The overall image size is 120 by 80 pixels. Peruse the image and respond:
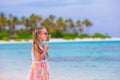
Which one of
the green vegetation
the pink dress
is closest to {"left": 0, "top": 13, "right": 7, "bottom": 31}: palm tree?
the green vegetation

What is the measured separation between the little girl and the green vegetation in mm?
12850

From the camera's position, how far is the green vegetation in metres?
16.7

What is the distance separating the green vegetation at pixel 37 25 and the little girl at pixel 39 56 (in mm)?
12850

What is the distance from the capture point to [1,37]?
1683 cm

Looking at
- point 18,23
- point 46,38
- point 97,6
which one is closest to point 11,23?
point 18,23

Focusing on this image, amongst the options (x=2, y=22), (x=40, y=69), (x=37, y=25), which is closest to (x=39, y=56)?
(x=40, y=69)

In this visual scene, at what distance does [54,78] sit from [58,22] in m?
13.5

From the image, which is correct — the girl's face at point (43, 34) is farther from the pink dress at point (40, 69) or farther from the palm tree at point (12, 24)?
the palm tree at point (12, 24)

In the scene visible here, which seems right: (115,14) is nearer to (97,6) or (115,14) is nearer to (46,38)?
(97,6)

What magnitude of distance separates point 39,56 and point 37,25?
42.8ft

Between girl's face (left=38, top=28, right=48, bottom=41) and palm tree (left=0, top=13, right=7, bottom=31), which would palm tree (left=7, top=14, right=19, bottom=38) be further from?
girl's face (left=38, top=28, right=48, bottom=41)

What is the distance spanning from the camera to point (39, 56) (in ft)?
10.8

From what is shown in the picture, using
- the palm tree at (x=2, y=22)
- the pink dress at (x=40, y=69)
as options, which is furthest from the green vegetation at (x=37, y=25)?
the pink dress at (x=40, y=69)

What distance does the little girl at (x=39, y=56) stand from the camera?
3.28m
